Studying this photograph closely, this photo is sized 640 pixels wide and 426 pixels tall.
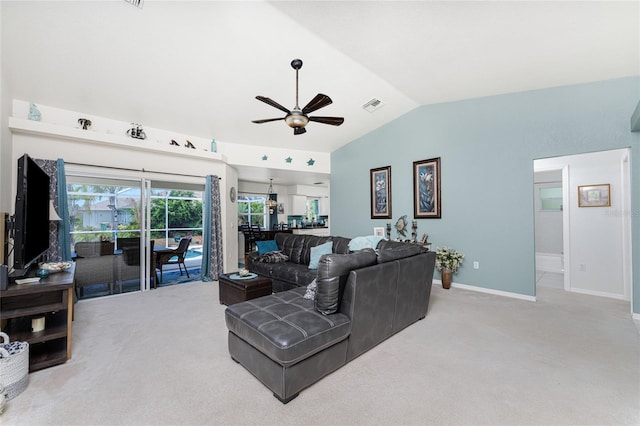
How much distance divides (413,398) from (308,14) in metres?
3.51

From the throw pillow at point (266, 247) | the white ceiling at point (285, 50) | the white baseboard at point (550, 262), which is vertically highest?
the white ceiling at point (285, 50)

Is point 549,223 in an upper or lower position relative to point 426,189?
lower

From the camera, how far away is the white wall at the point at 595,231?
401 centimetres

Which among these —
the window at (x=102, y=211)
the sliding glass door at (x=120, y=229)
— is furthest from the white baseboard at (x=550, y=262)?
the window at (x=102, y=211)

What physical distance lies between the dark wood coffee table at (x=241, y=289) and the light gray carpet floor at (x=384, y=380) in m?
0.47

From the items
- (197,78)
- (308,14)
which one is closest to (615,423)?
(308,14)

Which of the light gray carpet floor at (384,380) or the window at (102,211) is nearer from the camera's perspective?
the light gray carpet floor at (384,380)

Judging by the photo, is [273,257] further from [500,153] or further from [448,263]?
[500,153]

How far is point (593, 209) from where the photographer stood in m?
4.23

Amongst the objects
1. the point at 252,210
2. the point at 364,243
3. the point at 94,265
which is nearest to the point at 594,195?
the point at 364,243

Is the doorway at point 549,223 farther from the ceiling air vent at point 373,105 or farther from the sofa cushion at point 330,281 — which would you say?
the sofa cushion at point 330,281

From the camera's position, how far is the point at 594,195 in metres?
4.26

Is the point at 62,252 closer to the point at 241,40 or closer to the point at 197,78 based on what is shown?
the point at 197,78

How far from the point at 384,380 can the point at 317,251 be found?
7.59 feet
